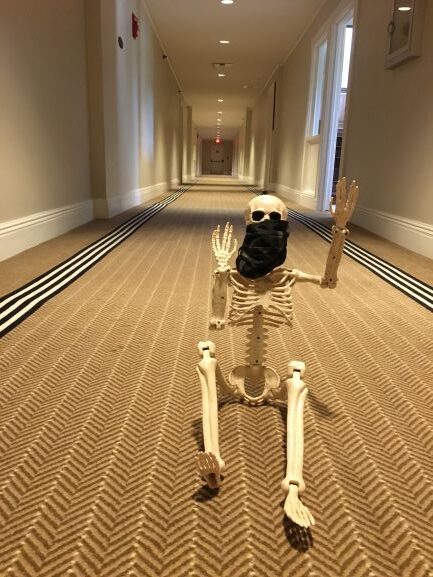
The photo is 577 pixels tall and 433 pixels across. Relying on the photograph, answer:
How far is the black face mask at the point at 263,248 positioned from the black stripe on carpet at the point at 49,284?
112cm

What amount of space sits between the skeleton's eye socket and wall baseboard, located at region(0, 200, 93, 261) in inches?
96.2

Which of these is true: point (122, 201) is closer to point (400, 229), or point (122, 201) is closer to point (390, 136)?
point (390, 136)

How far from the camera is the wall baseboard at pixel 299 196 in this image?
25.8ft

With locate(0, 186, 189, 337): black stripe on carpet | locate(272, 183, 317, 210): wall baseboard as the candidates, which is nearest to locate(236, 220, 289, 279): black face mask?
locate(0, 186, 189, 337): black stripe on carpet

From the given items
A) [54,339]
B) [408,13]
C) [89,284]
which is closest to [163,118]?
[408,13]

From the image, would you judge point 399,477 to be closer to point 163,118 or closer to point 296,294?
point 296,294

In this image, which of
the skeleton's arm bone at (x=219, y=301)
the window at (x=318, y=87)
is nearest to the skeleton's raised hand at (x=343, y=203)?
the skeleton's arm bone at (x=219, y=301)

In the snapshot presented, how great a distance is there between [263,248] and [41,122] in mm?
3430

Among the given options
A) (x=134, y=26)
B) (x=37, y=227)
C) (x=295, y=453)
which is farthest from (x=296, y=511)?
(x=134, y=26)

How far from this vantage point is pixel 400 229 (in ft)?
13.7

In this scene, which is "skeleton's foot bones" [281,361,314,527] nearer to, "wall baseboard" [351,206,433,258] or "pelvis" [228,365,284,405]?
"pelvis" [228,365,284,405]

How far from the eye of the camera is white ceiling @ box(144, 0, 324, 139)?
749cm

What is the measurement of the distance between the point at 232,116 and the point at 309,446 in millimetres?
22444

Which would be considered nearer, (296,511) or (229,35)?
(296,511)
